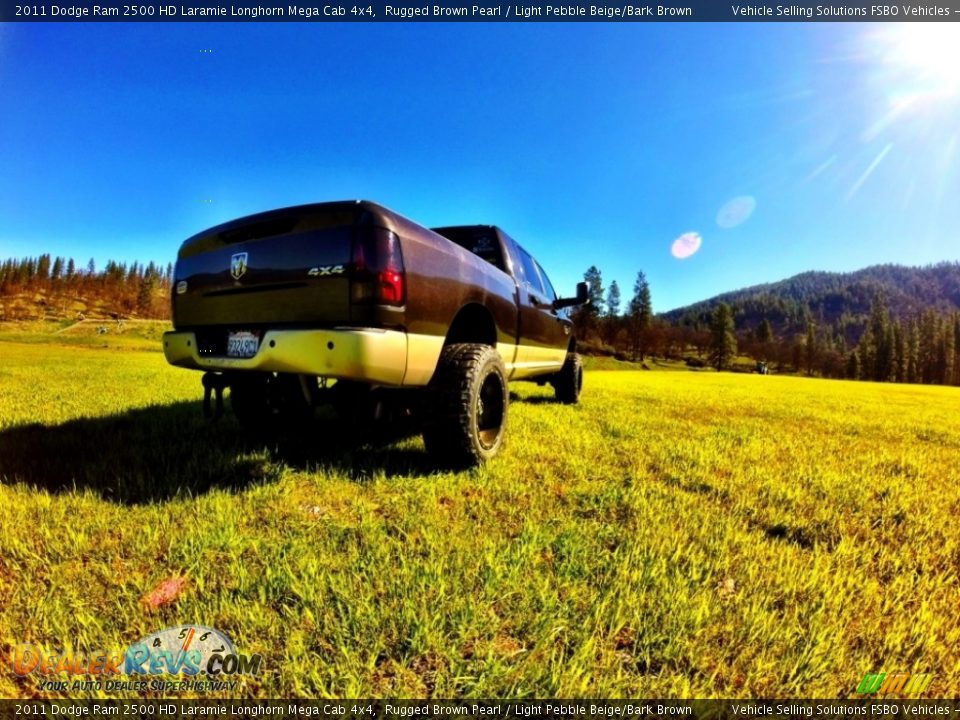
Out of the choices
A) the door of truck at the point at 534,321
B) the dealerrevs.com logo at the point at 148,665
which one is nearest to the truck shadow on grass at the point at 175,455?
the dealerrevs.com logo at the point at 148,665

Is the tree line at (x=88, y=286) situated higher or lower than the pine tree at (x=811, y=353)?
higher

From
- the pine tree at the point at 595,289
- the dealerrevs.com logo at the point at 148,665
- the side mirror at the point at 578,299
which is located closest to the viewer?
the dealerrevs.com logo at the point at 148,665

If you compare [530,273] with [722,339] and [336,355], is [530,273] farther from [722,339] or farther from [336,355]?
[722,339]

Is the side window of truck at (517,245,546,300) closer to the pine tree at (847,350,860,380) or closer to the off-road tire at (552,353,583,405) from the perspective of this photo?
the off-road tire at (552,353,583,405)

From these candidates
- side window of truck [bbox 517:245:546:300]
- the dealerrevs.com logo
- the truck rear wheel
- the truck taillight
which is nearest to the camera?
the dealerrevs.com logo

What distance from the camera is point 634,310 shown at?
76.6 m

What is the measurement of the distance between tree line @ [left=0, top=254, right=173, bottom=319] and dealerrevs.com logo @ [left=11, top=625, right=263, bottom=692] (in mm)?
120106

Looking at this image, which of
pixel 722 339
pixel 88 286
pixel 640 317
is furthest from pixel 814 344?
pixel 88 286

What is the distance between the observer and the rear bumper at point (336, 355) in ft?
7.61

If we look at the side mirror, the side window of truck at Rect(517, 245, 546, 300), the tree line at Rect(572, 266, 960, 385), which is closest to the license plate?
the side window of truck at Rect(517, 245, 546, 300)

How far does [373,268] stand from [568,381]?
5.33m

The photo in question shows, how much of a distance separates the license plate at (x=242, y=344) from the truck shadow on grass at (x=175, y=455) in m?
0.85

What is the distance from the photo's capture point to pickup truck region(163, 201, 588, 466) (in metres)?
2.44

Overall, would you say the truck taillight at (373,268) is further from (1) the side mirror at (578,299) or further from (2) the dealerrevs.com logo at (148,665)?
(1) the side mirror at (578,299)
